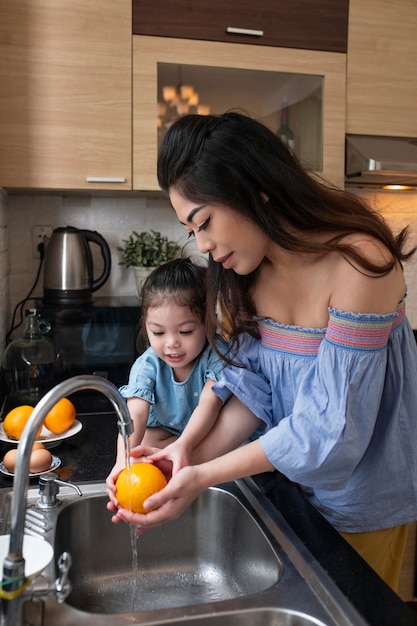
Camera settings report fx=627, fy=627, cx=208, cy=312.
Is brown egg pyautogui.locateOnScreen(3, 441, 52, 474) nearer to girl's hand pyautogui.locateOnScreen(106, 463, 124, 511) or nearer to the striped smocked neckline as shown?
girl's hand pyautogui.locateOnScreen(106, 463, 124, 511)

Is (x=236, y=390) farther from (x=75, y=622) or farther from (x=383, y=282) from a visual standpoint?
(x=75, y=622)

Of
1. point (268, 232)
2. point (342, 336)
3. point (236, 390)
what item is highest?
point (268, 232)

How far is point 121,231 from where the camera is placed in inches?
91.4

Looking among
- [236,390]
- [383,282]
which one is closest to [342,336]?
[383,282]

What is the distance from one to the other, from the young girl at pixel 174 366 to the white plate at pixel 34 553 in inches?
12.5

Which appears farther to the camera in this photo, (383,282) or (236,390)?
(236,390)

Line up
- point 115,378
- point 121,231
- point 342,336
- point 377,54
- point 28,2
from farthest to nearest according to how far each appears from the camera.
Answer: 1. point 121,231
2. point 377,54
3. point 115,378
4. point 28,2
5. point 342,336

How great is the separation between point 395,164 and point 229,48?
64cm

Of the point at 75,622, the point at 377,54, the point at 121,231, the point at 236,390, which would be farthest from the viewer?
the point at 121,231

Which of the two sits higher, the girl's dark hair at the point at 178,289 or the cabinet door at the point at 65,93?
the cabinet door at the point at 65,93

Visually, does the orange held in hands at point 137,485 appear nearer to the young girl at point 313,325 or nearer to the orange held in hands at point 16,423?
the young girl at point 313,325

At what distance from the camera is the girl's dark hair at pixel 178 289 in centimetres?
117

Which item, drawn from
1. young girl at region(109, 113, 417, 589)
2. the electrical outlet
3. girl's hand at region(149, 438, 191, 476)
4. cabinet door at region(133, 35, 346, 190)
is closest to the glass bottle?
cabinet door at region(133, 35, 346, 190)

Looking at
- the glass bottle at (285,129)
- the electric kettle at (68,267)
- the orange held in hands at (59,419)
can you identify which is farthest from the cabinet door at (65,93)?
the orange held in hands at (59,419)
